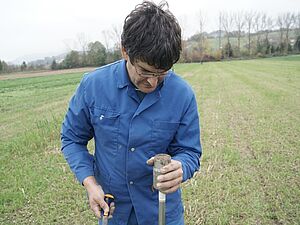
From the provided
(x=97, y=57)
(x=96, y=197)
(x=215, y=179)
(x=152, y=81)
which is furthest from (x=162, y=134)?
(x=97, y=57)

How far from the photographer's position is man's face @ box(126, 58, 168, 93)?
1639mm

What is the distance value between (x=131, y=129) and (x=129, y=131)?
0.02 meters

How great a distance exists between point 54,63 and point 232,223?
229 feet

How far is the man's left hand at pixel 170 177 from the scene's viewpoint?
1493mm

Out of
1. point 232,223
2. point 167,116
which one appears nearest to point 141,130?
point 167,116

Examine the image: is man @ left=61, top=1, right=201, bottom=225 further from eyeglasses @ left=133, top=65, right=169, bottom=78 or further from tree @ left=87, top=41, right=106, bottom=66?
tree @ left=87, top=41, right=106, bottom=66

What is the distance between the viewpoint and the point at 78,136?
1.89m

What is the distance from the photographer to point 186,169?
5.55 feet

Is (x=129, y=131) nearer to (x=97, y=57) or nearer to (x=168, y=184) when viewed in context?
(x=168, y=184)

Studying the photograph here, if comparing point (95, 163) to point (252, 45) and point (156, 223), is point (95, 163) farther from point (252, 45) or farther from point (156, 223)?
point (252, 45)

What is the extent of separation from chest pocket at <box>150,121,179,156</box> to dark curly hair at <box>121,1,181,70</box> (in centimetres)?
33

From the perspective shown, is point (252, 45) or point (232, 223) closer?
point (232, 223)

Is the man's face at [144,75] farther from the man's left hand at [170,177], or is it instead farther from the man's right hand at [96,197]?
the man's right hand at [96,197]

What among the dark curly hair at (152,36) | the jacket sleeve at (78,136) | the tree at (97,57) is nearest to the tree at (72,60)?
the tree at (97,57)
